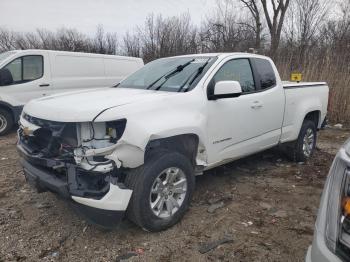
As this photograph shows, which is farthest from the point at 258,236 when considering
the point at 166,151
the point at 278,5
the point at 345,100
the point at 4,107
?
the point at 278,5

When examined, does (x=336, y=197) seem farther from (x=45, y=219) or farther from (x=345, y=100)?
(x=345, y=100)

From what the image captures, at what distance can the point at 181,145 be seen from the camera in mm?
3326

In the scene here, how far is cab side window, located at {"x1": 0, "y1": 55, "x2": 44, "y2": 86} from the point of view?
7439 millimetres

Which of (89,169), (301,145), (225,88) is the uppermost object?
(225,88)

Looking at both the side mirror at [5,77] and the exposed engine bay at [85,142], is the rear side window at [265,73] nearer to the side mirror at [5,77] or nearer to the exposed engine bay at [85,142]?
the exposed engine bay at [85,142]

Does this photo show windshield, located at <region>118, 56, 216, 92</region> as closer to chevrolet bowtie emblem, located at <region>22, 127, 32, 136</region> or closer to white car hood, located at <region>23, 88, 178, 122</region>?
white car hood, located at <region>23, 88, 178, 122</region>

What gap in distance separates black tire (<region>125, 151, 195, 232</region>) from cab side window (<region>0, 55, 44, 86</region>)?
5.92 m

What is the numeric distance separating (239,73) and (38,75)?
18.3 ft

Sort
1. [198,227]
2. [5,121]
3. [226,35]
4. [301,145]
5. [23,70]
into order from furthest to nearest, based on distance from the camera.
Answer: [226,35] < [23,70] < [5,121] < [301,145] < [198,227]

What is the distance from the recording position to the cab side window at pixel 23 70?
7.44 meters

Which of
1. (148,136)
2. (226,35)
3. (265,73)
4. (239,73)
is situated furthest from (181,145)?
(226,35)

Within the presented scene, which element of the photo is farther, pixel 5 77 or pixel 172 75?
pixel 5 77

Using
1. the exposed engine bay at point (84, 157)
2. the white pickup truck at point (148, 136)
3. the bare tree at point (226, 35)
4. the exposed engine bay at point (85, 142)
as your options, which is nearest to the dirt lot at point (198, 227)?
the white pickup truck at point (148, 136)

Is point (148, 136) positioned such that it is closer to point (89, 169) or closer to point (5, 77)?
point (89, 169)
